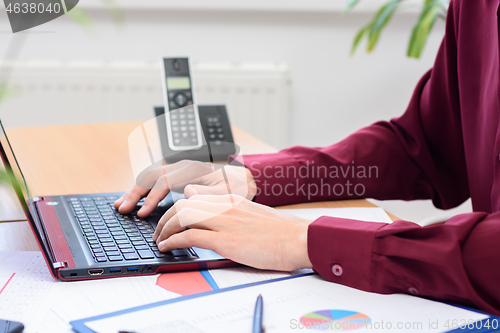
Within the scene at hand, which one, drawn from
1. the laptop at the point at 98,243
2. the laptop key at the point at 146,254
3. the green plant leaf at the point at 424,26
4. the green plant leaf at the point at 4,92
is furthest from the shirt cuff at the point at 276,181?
the green plant leaf at the point at 424,26

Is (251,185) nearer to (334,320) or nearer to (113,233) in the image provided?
(113,233)

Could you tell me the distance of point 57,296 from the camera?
480 millimetres

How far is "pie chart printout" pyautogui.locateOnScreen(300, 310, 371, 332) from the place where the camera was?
0.42 meters

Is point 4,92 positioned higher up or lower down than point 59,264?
higher up

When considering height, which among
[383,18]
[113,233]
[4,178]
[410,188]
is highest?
[4,178]

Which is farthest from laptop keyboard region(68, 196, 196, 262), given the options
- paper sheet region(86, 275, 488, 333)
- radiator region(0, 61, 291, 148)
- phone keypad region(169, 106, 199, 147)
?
radiator region(0, 61, 291, 148)

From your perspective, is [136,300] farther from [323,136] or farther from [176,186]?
[323,136]

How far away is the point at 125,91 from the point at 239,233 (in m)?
1.32

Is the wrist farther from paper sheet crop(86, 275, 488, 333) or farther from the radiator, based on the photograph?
the radiator

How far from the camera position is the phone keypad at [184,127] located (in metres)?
0.97

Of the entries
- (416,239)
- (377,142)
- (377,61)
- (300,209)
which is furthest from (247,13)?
(416,239)

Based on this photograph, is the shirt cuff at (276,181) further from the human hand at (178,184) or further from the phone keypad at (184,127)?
the phone keypad at (184,127)

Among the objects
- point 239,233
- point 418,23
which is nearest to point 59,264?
point 239,233

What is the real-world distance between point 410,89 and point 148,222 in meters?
1.57
